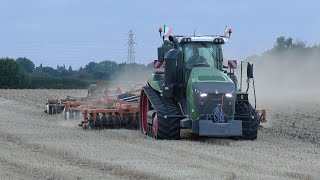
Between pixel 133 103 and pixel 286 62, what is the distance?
101ft

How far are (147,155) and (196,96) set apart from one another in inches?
113

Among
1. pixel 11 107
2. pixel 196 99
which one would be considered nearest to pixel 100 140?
pixel 196 99

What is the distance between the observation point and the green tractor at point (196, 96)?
50.8 ft

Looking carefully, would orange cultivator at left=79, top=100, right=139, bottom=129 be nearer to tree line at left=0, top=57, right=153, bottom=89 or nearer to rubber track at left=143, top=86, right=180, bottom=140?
rubber track at left=143, top=86, right=180, bottom=140

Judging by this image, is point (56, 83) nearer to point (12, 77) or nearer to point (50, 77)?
point (50, 77)

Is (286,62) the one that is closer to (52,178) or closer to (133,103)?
(133,103)

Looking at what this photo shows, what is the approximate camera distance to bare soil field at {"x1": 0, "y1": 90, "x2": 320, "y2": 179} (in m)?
10.8

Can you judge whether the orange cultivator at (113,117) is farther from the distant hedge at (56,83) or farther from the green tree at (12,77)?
the green tree at (12,77)

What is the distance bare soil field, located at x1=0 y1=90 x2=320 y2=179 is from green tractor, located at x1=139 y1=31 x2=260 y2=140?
355mm

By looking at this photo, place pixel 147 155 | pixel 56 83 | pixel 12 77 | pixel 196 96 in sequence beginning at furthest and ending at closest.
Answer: pixel 12 77, pixel 56 83, pixel 196 96, pixel 147 155

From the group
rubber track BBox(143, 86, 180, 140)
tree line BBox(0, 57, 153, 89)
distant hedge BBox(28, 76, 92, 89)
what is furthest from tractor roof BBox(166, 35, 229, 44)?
distant hedge BBox(28, 76, 92, 89)

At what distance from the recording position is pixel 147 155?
1303 cm

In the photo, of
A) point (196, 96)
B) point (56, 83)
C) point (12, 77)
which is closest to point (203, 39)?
point (196, 96)

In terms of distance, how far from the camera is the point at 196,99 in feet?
50.9
